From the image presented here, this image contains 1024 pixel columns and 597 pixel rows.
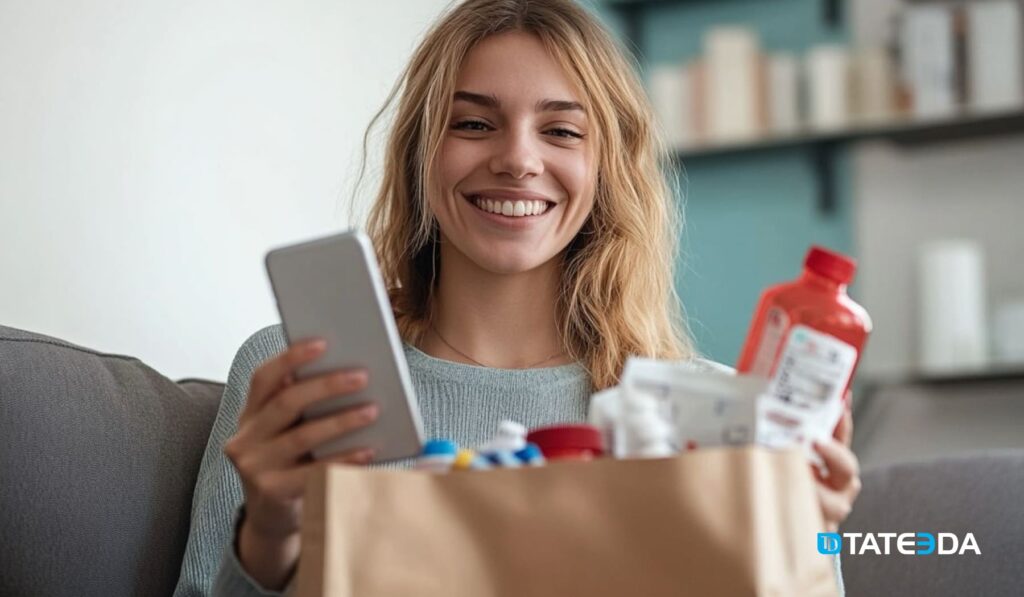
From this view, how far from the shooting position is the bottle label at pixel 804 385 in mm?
854

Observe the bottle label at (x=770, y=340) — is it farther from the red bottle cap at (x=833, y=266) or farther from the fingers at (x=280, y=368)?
the fingers at (x=280, y=368)

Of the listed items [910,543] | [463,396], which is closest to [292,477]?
[463,396]

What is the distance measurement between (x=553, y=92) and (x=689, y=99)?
2104 millimetres

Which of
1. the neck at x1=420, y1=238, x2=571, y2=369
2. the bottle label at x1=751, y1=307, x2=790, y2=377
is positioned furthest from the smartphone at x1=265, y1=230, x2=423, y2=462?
the neck at x1=420, y1=238, x2=571, y2=369

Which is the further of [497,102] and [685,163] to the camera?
[685,163]

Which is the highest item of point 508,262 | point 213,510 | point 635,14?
point 635,14

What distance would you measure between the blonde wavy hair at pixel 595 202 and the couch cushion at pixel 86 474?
35cm

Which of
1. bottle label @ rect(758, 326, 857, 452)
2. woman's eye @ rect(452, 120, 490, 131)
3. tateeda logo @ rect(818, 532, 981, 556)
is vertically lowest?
tateeda logo @ rect(818, 532, 981, 556)

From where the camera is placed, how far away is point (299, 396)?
0.91m

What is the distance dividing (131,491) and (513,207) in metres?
0.50

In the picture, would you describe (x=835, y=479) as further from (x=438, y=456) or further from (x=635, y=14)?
(x=635, y=14)

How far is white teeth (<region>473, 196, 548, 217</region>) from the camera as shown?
1.42 meters

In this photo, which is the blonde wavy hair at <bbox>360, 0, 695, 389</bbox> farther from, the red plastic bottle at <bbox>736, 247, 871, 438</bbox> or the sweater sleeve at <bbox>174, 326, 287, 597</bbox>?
the red plastic bottle at <bbox>736, 247, 871, 438</bbox>

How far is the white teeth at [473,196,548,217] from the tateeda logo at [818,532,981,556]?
1.76ft
